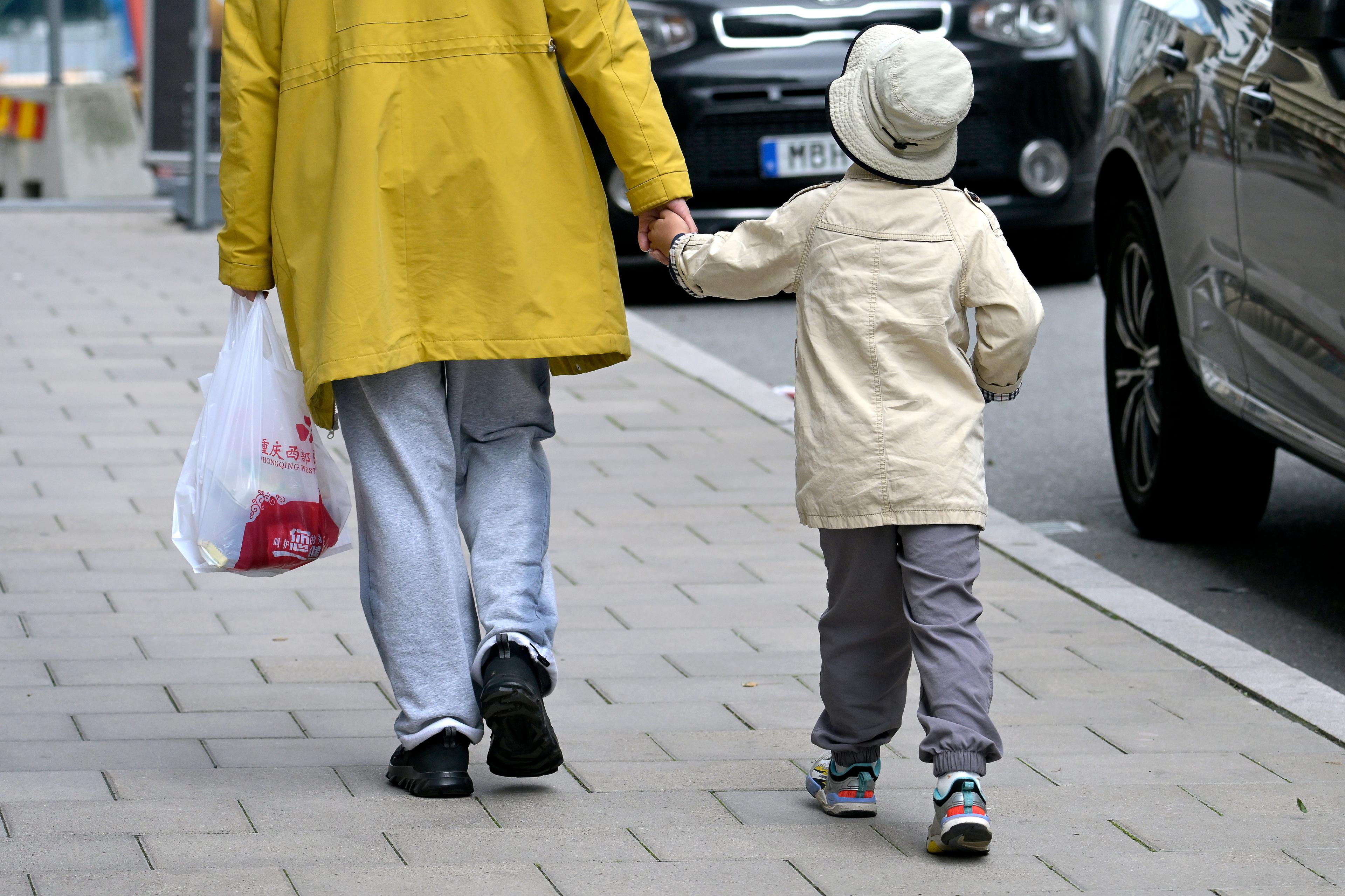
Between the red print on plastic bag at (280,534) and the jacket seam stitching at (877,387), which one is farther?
the red print on plastic bag at (280,534)

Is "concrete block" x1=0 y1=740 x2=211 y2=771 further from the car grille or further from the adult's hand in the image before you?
the car grille

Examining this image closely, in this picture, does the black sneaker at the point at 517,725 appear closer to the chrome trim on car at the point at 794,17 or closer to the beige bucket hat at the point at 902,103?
the beige bucket hat at the point at 902,103

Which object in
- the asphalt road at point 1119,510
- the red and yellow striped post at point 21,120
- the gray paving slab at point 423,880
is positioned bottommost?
the red and yellow striped post at point 21,120

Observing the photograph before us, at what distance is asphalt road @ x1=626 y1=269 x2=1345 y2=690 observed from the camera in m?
5.15

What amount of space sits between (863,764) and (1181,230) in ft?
7.83

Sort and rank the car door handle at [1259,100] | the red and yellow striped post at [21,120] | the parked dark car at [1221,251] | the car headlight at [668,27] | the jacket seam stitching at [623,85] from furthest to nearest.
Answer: the red and yellow striped post at [21,120]
the car headlight at [668,27]
the car door handle at [1259,100]
the parked dark car at [1221,251]
the jacket seam stitching at [623,85]

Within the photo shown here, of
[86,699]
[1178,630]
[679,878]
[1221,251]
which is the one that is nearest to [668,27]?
[1221,251]

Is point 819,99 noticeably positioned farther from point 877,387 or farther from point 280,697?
point 877,387

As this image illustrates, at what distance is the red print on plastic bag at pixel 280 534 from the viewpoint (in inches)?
146

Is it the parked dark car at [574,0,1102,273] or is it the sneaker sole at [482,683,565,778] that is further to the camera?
the parked dark car at [574,0,1102,273]

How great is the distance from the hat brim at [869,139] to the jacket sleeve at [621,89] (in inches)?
12.3

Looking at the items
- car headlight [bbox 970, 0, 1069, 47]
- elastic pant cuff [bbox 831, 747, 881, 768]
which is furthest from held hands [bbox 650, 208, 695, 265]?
car headlight [bbox 970, 0, 1069, 47]

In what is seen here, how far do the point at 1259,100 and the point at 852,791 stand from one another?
220 centimetres

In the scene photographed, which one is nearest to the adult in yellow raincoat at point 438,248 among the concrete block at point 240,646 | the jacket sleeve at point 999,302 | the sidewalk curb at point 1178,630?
the jacket sleeve at point 999,302
